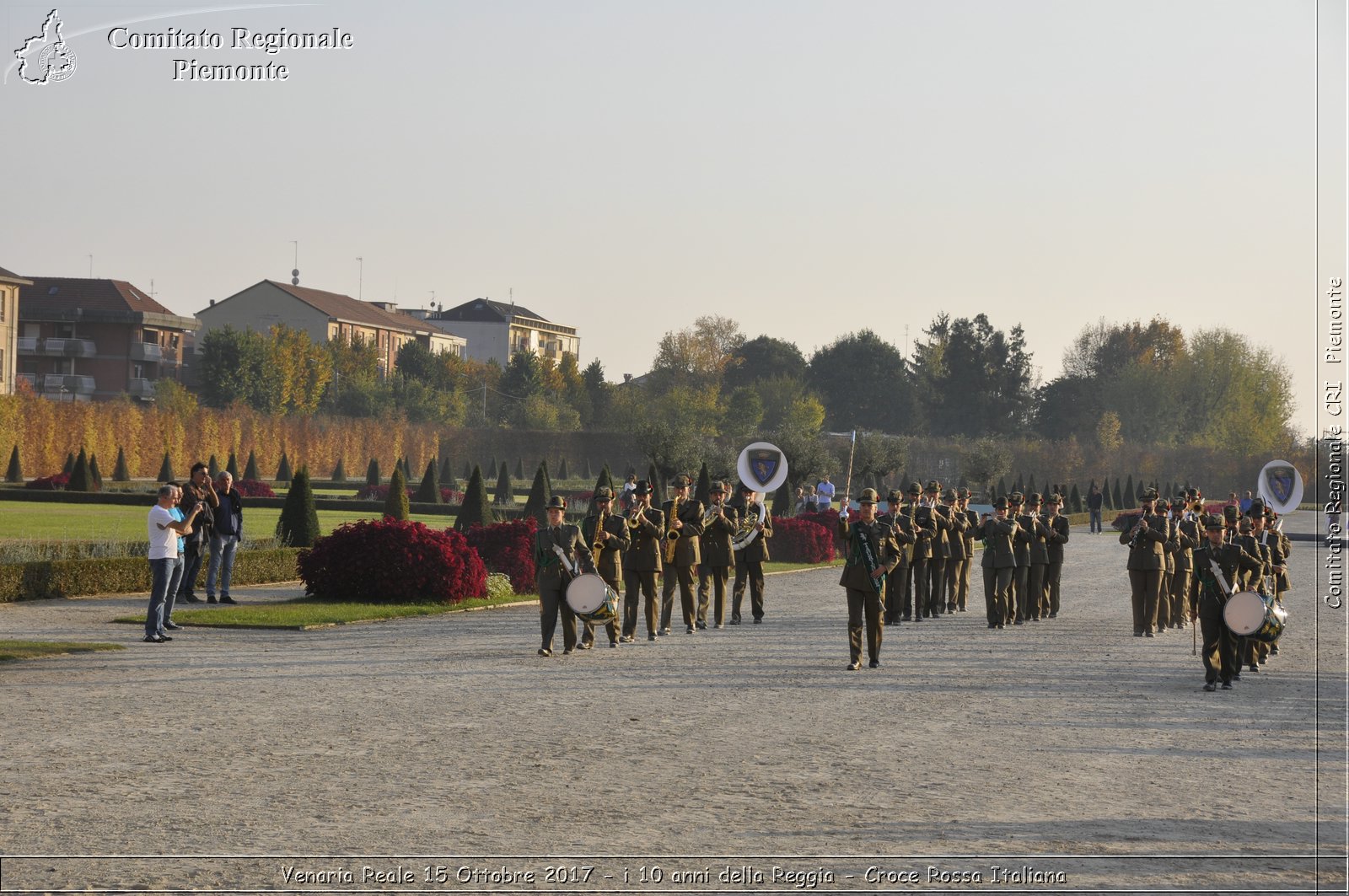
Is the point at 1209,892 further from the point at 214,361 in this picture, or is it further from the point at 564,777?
the point at 214,361

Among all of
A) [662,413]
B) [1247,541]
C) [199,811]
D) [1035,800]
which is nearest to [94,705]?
→ [199,811]

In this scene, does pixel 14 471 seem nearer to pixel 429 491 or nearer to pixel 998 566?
pixel 429 491

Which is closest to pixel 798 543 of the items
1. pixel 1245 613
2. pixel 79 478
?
pixel 1245 613

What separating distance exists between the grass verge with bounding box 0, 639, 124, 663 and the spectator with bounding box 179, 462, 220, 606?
10.5 ft

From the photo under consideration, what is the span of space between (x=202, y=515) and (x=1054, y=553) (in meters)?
11.7

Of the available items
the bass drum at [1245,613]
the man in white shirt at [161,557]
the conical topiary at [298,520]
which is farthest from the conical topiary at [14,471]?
the bass drum at [1245,613]

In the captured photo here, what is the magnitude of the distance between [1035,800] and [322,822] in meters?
4.09

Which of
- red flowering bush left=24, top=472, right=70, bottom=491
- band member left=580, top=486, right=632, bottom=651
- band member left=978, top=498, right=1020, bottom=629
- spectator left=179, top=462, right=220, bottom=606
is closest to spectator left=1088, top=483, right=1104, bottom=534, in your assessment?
red flowering bush left=24, top=472, right=70, bottom=491

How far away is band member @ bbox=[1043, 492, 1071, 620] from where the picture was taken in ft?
70.9

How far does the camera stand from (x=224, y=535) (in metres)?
20.4

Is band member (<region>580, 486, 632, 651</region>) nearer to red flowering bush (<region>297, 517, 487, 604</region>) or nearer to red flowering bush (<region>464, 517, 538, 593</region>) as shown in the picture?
red flowering bush (<region>297, 517, 487, 604</region>)

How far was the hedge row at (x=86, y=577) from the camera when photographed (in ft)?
67.3

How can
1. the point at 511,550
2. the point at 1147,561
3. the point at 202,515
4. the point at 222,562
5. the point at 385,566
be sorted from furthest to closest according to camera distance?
the point at 511,550, the point at 222,562, the point at 385,566, the point at 202,515, the point at 1147,561

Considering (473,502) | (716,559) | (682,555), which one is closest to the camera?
(682,555)
